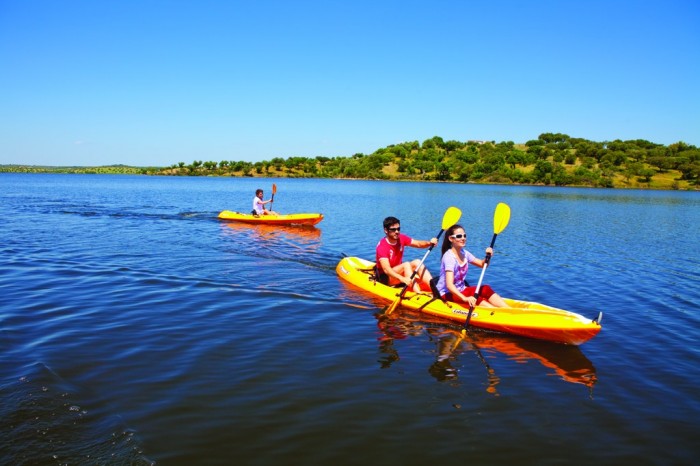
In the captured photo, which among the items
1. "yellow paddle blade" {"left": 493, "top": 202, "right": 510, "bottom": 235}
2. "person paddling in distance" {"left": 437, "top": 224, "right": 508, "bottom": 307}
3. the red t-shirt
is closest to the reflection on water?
"person paddling in distance" {"left": 437, "top": 224, "right": 508, "bottom": 307}

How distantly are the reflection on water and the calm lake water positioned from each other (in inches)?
1.7

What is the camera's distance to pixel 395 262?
11.4 m

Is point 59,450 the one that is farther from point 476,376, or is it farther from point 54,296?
point 54,296

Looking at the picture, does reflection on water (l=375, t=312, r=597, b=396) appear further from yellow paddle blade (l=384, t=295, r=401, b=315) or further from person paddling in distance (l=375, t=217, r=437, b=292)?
person paddling in distance (l=375, t=217, r=437, b=292)

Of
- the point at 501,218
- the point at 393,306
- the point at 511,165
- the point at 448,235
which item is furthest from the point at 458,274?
the point at 511,165

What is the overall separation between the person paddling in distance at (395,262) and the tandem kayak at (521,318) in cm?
50

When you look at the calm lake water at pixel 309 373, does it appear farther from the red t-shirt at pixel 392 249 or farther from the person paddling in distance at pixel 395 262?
the red t-shirt at pixel 392 249

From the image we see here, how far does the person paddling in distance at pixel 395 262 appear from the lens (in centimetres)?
1079

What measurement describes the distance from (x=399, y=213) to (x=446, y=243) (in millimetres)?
25241

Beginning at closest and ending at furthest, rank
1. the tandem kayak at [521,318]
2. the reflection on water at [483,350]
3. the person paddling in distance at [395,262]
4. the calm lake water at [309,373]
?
the calm lake water at [309,373] < the reflection on water at [483,350] < the tandem kayak at [521,318] < the person paddling in distance at [395,262]

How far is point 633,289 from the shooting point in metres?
12.6

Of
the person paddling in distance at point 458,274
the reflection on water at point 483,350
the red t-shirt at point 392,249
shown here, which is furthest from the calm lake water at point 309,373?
the red t-shirt at point 392,249

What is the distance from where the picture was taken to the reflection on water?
22.7ft

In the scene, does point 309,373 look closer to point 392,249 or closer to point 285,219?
point 392,249
